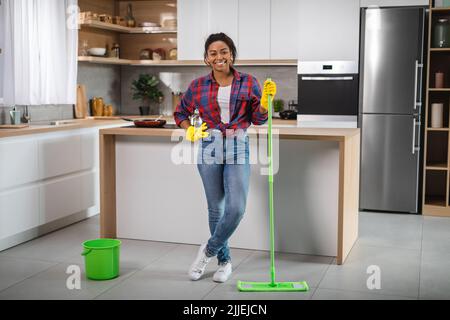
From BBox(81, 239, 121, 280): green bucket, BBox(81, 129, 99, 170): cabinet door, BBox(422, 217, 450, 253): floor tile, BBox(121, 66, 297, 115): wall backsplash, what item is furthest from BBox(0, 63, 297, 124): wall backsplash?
BBox(81, 239, 121, 280): green bucket

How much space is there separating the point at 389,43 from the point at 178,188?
239 cm

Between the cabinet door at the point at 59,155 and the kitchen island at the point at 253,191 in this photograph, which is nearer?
the kitchen island at the point at 253,191

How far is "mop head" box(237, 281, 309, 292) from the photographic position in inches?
132

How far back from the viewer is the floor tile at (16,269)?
11.7 ft

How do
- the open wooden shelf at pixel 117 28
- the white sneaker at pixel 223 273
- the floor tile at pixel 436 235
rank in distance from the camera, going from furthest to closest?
the open wooden shelf at pixel 117 28
the floor tile at pixel 436 235
the white sneaker at pixel 223 273

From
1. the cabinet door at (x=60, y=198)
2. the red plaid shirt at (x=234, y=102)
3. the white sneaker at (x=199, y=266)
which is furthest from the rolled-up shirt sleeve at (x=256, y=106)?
Answer: the cabinet door at (x=60, y=198)

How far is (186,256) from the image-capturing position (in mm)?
4066

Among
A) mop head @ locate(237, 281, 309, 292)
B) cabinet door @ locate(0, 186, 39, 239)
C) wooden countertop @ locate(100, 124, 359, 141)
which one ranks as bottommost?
mop head @ locate(237, 281, 309, 292)

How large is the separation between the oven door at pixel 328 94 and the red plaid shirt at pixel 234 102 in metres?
2.36

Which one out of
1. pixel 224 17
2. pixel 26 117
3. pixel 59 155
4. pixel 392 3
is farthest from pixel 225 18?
pixel 59 155

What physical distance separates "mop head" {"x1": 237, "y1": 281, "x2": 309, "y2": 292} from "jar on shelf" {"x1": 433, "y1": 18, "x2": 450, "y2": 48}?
298 cm

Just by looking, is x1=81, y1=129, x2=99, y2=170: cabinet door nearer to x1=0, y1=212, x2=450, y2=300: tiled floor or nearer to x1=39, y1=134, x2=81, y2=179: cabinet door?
x1=39, y1=134, x2=81, y2=179: cabinet door

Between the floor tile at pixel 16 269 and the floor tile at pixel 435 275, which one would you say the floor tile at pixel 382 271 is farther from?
the floor tile at pixel 16 269
